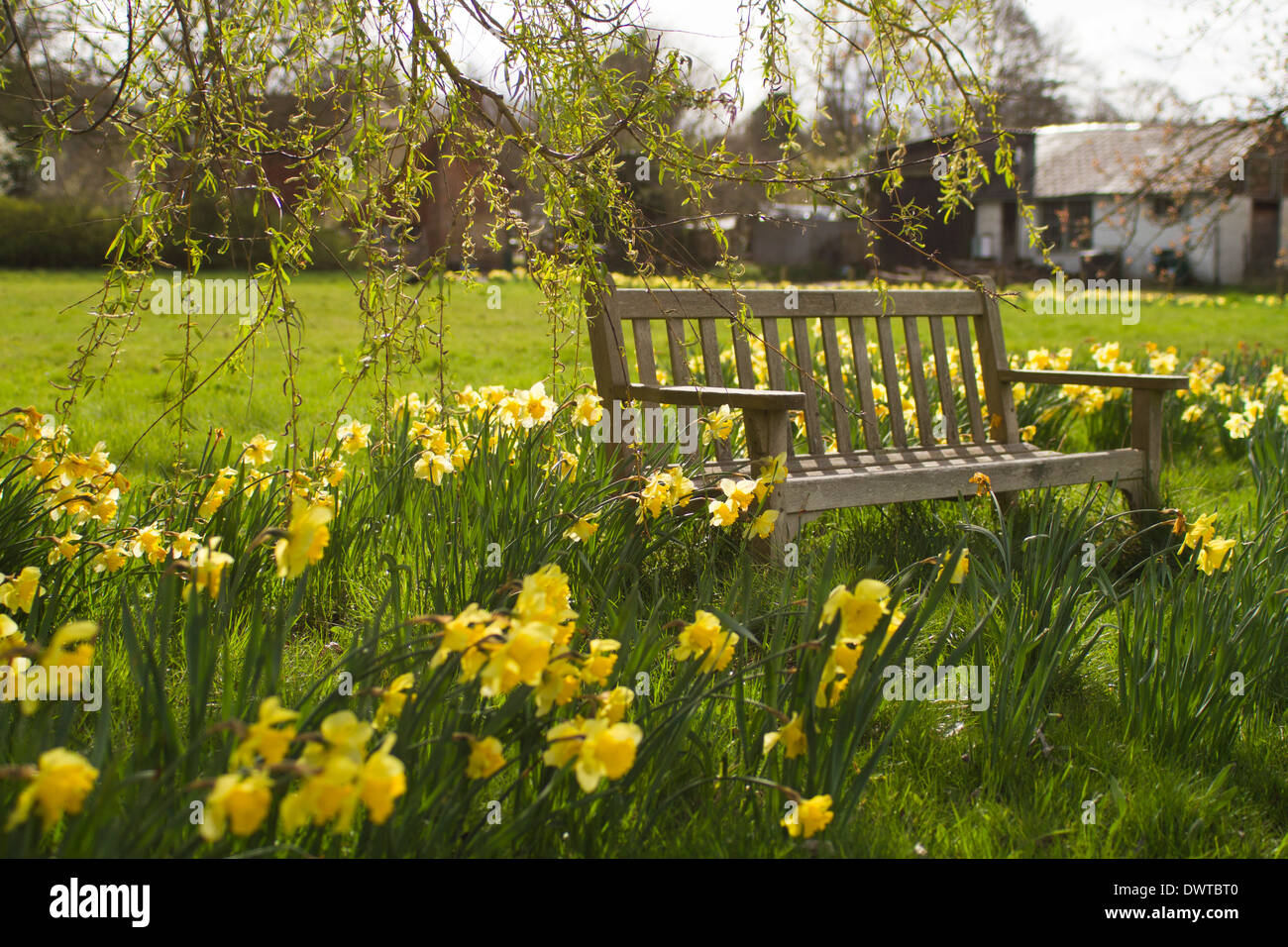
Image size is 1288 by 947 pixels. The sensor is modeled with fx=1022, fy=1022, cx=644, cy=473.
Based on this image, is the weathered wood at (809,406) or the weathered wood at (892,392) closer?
the weathered wood at (809,406)

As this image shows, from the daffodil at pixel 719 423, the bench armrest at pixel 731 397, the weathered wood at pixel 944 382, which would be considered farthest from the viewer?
the weathered wood at pixel 944 382

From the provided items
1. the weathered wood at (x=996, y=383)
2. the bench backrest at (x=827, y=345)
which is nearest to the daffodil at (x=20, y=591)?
the bench backrest at (x=827, y=345)

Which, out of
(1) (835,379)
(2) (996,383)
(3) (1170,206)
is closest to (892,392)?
(1) (835,379)

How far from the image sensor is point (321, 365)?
7637 millimetres

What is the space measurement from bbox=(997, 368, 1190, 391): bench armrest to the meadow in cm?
41

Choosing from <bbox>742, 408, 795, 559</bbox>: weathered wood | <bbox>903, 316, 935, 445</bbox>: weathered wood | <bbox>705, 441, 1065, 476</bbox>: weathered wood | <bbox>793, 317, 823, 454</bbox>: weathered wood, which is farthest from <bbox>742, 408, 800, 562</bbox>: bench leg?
<bbox>903, 316, 935, 445</bbox>: weathered wood

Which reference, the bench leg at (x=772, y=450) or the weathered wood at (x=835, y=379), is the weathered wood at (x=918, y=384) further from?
the bench leg at (x=772, y=450)

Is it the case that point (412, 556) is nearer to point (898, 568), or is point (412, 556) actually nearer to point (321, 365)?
point (898, 568)

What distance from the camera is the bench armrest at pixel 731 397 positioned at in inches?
108

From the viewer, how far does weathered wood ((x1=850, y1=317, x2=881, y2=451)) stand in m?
3.62

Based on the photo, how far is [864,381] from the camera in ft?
12.1

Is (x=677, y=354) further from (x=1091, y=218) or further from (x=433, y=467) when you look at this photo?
(x=1091, y=218)
